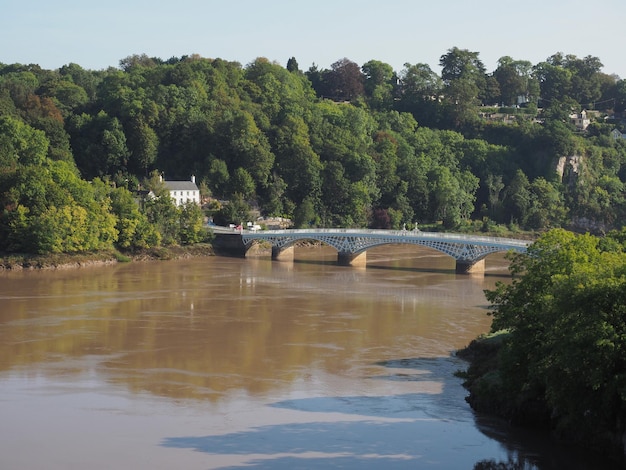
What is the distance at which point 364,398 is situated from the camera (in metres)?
29.1

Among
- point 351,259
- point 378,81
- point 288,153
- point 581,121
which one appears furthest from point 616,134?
point 351,259

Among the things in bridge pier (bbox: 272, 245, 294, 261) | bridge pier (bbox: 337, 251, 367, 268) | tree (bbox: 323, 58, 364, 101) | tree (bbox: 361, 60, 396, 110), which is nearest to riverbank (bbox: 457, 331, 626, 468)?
bridge pier (bbox: 337, 251, 367, 268)

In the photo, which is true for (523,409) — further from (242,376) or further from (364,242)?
(364,242)

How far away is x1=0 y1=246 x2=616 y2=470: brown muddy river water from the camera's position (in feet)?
79.7

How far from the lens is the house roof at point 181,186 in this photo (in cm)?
7706

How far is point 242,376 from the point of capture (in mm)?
31781

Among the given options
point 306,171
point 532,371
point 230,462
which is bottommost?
point 230,462

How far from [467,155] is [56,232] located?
168ft

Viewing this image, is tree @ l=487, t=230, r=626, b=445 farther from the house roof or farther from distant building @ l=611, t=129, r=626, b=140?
distant building @ l=611, t=129, r=626, b=140

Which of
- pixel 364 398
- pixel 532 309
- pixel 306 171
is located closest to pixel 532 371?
pixel 532 309

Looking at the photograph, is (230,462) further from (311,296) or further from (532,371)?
(311,296)

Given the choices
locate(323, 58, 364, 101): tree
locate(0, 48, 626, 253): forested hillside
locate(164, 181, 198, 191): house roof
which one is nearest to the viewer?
locate(0, 48, 626, 253): forested hillside

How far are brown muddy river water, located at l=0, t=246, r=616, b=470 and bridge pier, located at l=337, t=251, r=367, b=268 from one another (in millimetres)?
8044

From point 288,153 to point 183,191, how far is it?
11.8 m
